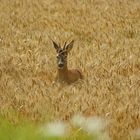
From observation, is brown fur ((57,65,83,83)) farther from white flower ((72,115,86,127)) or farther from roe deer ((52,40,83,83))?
white flower ((72,115,86,127))

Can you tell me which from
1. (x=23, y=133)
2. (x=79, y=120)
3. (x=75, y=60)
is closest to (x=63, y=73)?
(x=75, y=60)

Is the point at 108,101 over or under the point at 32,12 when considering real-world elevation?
under

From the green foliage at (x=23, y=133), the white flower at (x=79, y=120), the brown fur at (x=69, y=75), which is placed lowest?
the brown fur at (x=69, y=75)

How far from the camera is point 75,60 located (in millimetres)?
8734

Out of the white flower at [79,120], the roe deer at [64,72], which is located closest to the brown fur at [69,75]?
the roe deer at [64,72]

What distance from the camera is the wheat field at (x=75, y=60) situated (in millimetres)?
5148

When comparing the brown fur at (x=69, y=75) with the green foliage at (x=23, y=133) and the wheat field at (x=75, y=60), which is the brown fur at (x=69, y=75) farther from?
the green foliage at (x=23, y=133)

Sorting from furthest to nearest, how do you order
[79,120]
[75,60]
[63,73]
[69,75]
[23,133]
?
[75,60] < [69,75] < [63,73] < [79,120] < [23,133]

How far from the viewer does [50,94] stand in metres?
5.87

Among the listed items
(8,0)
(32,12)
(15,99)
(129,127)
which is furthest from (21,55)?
(8,0)

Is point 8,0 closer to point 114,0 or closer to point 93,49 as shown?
point 114,0

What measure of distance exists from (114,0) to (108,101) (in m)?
10.9

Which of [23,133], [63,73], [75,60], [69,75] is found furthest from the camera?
[75,60]

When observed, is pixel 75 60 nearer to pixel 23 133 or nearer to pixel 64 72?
pixel 64 72
